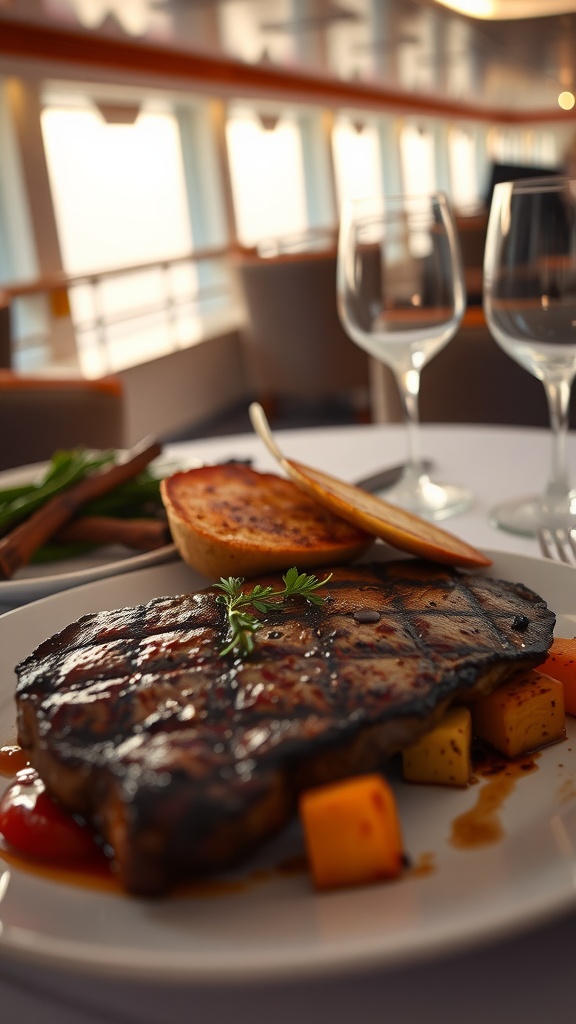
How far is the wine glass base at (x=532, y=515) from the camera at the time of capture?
3.87 ft

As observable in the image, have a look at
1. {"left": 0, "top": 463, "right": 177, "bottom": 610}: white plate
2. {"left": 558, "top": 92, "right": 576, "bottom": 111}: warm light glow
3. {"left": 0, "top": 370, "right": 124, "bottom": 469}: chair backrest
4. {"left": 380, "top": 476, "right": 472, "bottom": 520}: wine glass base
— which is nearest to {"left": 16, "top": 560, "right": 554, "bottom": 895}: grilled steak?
{"left": 0, "top": 463, "right": 177, "bottom": 610}: white plate

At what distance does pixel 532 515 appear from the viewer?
1.22 metres

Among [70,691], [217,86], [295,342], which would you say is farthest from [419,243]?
[217,86]

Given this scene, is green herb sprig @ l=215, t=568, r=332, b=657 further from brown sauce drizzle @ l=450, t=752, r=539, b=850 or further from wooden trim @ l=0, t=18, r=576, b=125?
wooden trim @ l=0, t=18, r=576, b=125

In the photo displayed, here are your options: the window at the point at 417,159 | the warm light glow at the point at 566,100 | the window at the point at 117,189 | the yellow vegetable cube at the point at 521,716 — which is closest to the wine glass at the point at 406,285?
the yellow vegetable cube at the point at 521,716

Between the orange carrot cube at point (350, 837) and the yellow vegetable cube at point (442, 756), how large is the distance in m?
0.10

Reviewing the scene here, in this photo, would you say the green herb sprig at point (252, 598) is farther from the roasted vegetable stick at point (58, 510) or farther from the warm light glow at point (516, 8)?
the warm light glow at point (516, 8)

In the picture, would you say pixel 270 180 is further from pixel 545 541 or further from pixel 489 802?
pixel 489 802

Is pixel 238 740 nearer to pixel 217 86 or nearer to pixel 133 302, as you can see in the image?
pixel 217 86

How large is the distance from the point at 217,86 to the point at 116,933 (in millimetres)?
10065

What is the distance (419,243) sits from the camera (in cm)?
130

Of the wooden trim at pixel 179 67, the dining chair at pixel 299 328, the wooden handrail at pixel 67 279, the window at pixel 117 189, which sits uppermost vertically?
the wooden trim at pixel 179 67

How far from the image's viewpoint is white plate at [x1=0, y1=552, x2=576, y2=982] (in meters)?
0.46

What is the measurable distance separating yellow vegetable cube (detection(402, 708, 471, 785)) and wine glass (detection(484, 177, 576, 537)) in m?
0.58
